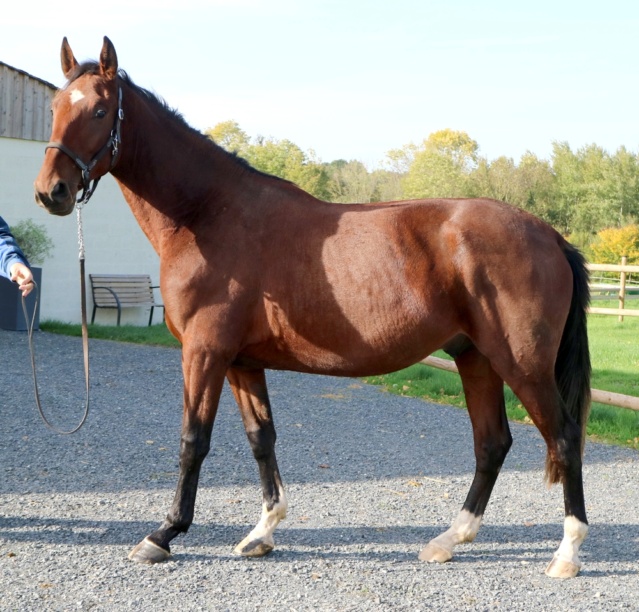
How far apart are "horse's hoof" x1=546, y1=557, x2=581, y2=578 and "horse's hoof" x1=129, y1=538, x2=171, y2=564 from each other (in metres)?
1.92

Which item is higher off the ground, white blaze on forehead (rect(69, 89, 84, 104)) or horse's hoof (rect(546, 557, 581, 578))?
white blaze on forehead (rect(69, 89, 84, 104))

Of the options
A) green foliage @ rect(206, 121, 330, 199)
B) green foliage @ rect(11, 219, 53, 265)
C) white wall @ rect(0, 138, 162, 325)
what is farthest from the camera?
green foliage @ rect(206, 121, 330, 199)

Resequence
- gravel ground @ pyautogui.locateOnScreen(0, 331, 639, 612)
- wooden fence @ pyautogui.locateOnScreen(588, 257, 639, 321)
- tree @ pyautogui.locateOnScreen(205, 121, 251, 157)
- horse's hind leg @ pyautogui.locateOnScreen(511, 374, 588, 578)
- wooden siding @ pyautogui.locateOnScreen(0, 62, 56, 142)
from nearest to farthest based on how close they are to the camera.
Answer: gravel ground @ pyautogui.locateOnScreen(0, 331, 639, 612) → horse's hind leg @ pyautogui.locateOnScreen(511, 374, 588, 578) → wooden siding @ pyautogui.locateOnScreen(0, 62, 56, 142) → wooden fence @ pyautogui.locateOnScreen(588, 257, 639, 321) → tree @ pyautogui.locateOnScreen(205, 121, 251, 157)

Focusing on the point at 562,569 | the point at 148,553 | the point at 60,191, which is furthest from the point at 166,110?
the point at 562,569

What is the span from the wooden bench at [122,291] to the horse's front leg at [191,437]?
11.8m

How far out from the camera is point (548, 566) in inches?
155

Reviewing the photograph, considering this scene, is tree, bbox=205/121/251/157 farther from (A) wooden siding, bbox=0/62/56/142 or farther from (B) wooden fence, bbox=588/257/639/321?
(A) wooden siding, bbox=0/62/56/142

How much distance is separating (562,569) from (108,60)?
11.0ft

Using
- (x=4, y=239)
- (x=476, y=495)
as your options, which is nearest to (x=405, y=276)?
(x=476, y=495)

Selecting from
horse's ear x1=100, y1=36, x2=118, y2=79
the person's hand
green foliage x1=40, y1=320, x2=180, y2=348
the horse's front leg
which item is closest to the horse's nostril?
the person's hand

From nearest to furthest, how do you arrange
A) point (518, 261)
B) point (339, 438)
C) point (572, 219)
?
point (518, 261) < point (339, 438) < point (572, 219)

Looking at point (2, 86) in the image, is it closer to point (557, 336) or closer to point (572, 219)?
point (557, 336)

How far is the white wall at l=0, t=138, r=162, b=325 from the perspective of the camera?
48.6 feet

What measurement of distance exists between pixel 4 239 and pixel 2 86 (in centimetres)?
1172
